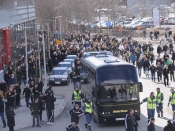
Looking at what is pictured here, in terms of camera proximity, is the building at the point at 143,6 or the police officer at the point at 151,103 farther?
the building at the point at 143,6

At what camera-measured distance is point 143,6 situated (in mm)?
100312

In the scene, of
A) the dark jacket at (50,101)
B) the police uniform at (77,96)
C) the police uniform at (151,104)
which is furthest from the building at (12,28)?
the police uniform at (151,104)

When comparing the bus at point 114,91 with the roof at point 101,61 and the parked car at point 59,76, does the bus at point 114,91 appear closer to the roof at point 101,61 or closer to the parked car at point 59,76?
the roof at point 101,61

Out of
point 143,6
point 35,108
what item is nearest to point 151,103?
point 35,108

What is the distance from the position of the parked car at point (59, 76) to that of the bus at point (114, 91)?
14.0 meters

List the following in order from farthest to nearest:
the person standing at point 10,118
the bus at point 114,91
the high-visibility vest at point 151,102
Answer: the high-visibility vest at point 151,102 → the bus at point 114,91 → the person standing at point 10,118

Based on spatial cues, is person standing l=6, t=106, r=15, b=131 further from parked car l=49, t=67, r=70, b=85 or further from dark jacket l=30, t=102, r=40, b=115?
parked car l=49, t=67, r=70, b=85

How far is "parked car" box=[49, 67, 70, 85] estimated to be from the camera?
1513 inches

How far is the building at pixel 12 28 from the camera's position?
1556 inches

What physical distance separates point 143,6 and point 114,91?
78116 millimetres

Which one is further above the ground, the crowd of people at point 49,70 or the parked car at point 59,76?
the crowd of people at point 49,70

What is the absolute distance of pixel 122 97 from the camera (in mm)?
23672

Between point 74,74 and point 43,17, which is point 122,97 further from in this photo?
point 43,17

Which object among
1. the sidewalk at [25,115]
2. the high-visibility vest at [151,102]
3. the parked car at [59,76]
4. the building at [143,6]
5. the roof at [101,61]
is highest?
the building at [143,6]
